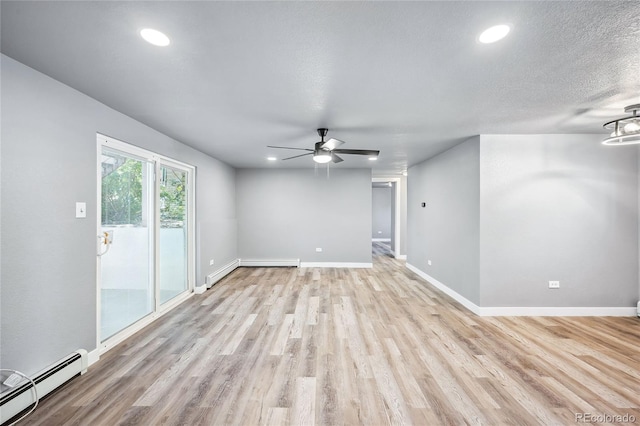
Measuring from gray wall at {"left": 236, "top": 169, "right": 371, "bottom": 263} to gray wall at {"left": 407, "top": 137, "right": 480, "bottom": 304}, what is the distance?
136 centimetres

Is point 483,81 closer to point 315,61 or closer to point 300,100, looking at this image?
point 315,61

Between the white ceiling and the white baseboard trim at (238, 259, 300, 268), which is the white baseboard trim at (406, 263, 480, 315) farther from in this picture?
the white baseboard trim at (238, 259, 300, 268)

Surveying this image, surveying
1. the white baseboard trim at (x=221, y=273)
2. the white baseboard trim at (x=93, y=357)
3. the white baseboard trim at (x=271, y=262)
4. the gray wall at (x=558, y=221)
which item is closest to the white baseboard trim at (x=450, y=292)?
the gray wall at (x=558, y=221)

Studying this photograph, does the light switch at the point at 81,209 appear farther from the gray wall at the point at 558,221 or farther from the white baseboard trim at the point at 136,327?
the gray wall at the point at 558,221

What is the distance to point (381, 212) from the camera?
504 inches

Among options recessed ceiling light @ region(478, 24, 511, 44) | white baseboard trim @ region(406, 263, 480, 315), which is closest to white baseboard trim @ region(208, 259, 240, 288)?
white baseboard trim @ region(406, 263, 480, 315)

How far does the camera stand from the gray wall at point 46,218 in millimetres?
1877

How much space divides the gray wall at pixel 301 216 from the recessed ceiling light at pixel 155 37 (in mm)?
5137

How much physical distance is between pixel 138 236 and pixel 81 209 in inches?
38.8

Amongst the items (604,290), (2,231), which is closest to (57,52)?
(2,231)

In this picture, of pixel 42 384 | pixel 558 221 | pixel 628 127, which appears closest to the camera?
pixel 42 384

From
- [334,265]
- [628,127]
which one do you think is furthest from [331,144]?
[334,265]

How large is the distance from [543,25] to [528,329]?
3.37 m

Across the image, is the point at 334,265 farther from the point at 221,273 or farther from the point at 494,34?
the point at 494,34
